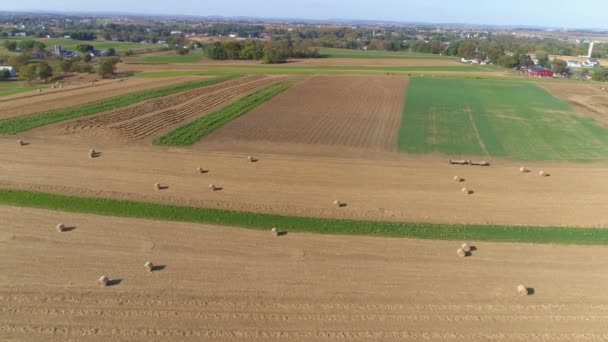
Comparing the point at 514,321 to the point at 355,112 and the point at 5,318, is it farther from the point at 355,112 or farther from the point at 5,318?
the point at 355,112

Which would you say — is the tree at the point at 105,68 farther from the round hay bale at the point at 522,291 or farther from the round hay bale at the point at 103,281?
the round hay bale at the point at 522,291

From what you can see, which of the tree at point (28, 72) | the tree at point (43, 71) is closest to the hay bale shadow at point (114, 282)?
the tree at point (28, 72)

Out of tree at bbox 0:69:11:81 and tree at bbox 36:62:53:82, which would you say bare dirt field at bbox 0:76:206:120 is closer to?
tree at bbox 36:62:53:82

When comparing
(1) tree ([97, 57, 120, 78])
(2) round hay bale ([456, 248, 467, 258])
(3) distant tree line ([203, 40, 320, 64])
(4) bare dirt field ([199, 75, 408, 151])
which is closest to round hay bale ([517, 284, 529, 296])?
(2) round hay bale ([456, 248, 467, 258])

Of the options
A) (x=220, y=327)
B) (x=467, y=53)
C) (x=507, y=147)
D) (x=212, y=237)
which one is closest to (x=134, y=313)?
(x=220, y=327)

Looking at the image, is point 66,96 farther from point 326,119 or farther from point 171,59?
point 171,59

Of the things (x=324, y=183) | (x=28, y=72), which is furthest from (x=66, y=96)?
(x=324, y=183)
